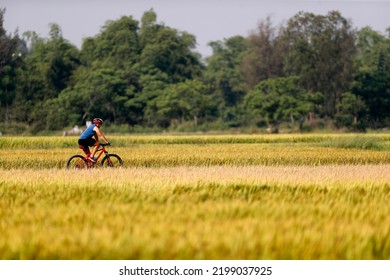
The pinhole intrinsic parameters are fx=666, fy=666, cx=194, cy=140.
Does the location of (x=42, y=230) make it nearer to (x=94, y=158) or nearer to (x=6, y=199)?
(x=6, y=199)

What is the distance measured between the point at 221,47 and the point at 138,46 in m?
14.8

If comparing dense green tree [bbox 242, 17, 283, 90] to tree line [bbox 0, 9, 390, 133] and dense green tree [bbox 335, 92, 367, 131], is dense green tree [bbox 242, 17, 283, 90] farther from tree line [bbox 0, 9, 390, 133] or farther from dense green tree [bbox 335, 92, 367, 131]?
dense green tree [bbox 335, 92, 367, 131]

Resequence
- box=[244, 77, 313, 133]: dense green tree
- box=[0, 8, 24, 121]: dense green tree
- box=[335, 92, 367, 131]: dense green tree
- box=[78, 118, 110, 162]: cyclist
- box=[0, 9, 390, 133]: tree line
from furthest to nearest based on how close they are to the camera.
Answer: box=[335, 92, 367, 131]: dense green tree, box=[0, 9, 390, 133]: tree line, box=[244, 77, 313, 133]: dense green tree, box=[0, 8, 24, 121]: dense green tree, box=[78, 118, 110, 162]: cyclist

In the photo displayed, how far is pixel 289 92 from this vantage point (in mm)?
48156

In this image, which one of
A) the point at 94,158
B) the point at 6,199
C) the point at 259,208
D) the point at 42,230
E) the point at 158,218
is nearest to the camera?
the point at 42,230

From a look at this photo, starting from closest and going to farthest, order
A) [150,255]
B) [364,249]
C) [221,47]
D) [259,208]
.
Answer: [150,255] → [364,249] → [259,208] → [221,47]

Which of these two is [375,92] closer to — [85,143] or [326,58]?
[326,58]

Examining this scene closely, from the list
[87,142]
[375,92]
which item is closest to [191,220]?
[87,142]

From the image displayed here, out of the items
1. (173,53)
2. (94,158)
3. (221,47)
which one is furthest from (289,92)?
(94,158)

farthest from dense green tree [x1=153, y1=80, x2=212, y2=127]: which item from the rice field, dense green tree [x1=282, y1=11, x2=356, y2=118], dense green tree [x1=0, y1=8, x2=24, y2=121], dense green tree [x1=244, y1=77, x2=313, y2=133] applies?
the rice field

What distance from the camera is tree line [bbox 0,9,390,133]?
46469 mm

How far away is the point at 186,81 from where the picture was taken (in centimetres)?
4881

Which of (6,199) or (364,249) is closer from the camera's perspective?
(364,249)

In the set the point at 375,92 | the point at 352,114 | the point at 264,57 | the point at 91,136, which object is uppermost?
the point at 264,57
